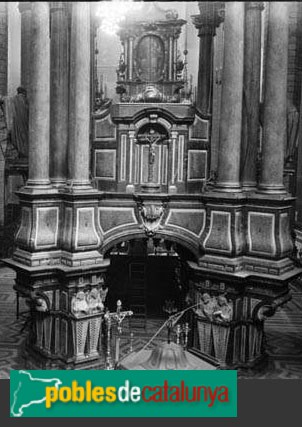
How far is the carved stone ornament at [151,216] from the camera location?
447 inches

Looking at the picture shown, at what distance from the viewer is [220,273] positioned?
415 inches

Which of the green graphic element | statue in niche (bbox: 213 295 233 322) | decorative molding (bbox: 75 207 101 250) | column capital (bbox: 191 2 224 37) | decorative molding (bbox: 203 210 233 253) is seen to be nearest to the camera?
the green graphic element

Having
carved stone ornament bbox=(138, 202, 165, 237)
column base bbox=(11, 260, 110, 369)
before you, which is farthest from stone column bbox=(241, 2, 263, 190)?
column base bbox=(11, 260, 110, 369)

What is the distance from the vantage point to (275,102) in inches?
417

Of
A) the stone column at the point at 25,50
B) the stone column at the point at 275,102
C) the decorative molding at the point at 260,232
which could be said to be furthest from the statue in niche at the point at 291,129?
the stone column at the point at 25,50

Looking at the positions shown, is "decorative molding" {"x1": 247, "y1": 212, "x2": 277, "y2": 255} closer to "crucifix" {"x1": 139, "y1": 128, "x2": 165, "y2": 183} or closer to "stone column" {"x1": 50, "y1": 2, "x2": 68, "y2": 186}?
"crucifix" {"x1": 139, "y1": 128, "x2": 165, "y2": 183}

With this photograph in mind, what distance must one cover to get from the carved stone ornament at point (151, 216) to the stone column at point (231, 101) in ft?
4.06

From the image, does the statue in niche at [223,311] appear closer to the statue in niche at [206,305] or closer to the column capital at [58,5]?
the statue in niche at [206,305]

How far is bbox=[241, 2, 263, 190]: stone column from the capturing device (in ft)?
36.4

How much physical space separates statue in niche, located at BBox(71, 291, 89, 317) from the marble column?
212cm

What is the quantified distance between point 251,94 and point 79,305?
4988 millimetres

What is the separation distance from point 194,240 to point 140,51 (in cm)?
592

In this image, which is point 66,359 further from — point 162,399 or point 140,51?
point 140,51

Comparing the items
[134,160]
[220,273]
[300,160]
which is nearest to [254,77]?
[134,160]
